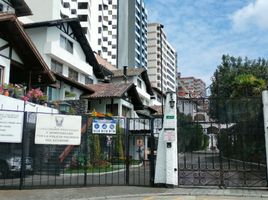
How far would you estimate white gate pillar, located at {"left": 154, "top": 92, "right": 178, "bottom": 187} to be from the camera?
15295 millimetres

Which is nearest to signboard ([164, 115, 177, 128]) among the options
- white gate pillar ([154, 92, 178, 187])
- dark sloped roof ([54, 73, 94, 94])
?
white gate pillar ([154, 92, 178, 187])

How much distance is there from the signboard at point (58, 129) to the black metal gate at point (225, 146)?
4.13 metres

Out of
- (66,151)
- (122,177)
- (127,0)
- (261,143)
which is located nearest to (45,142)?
(66,151)

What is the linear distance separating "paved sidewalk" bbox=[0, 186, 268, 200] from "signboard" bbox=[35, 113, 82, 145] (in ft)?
6.05

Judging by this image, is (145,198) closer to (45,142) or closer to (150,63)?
(45,142)

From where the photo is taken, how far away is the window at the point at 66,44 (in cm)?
3225

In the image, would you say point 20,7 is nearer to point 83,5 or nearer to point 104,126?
point 104,126

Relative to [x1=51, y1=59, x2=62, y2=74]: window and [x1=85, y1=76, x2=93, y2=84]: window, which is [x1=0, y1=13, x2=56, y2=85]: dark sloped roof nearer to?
[x1=51, y1=59, x2=62, y2=74]: window

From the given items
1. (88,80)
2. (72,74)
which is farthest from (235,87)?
(88,80)

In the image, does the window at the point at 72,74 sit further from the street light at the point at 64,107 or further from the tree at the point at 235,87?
the tree at the point at 235,87

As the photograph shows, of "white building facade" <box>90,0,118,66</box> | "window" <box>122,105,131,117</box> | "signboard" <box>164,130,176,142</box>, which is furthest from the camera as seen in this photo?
"white building facade" <box>90,0,118,66</box>

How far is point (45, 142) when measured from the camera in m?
14.8

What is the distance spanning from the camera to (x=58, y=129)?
15.1 m

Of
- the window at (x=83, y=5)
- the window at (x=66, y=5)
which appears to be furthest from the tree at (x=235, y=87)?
the window at (x=66, y=5)
